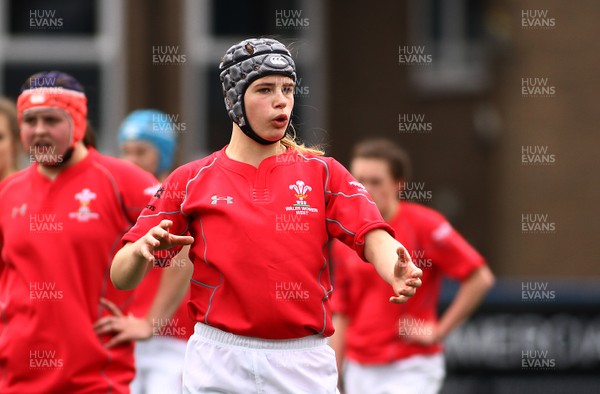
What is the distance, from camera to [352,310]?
8.91 m

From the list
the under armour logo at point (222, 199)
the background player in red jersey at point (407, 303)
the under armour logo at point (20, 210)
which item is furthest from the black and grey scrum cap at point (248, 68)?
the background player in red jersey at point (407, 303)

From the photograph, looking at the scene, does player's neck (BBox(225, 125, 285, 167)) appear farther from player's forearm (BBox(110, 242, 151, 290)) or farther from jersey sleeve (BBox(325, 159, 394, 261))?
player's forearm (BBox(110, 242, 151, 290))

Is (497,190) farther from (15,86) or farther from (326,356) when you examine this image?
(326,356)

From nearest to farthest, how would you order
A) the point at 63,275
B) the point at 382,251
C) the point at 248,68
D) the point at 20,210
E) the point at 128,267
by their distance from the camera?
1. the point at 382,251
2. the point at 128,267
3. the point at 248,68
4. the point at 63,275
5. the point at 20,210

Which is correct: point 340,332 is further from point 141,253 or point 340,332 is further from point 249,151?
point 141,253

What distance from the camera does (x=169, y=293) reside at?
22.3 feet

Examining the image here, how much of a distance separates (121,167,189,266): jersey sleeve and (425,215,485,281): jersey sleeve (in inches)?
139

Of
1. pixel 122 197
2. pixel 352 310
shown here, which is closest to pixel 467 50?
pixel 352 310

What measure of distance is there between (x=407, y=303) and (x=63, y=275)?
323 cm

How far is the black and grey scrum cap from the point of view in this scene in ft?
17.7

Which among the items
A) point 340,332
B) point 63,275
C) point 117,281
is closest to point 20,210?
point 63,275

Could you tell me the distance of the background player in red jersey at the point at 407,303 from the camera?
339 inches

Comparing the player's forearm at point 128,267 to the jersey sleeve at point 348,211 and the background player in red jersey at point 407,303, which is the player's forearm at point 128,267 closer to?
the jersey sleeve at point 348,211

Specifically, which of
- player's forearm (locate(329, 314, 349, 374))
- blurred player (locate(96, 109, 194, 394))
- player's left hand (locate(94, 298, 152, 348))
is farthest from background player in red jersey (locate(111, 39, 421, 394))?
player's forearm (locate(329, 314, 349, 374))
